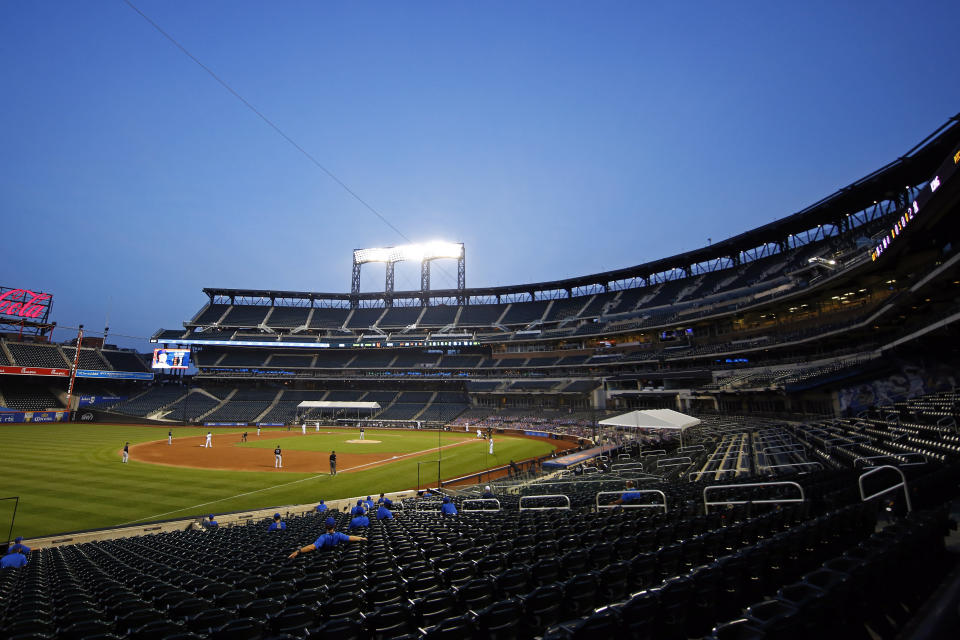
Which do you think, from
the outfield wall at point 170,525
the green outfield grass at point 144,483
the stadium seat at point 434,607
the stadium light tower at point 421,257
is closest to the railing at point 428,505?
the outfield wall at point 170,525

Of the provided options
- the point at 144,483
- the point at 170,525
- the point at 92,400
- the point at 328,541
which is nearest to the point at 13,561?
the point at 170,525

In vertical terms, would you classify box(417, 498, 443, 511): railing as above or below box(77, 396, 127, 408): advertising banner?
below

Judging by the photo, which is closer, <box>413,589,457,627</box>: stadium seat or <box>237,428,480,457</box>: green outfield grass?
<box>413,589,457,627</box>: stadium seat

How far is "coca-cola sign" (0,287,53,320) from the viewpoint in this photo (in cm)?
6425

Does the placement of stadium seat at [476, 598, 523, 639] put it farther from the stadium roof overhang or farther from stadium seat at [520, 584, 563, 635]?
the stadium roof overhang

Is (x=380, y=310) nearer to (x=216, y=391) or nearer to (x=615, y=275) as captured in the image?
(x=216, y=391)

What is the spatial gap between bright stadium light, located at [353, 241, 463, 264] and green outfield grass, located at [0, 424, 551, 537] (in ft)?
164

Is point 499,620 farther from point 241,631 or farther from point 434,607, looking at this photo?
point 241,631

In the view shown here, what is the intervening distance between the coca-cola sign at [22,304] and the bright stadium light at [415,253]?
50.3m

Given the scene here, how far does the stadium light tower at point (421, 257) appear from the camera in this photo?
8512cm

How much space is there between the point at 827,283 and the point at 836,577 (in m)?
40.8

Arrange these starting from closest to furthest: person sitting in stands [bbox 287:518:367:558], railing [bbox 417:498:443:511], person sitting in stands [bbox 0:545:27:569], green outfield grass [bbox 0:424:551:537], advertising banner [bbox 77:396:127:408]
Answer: person sitting in stands [bbox 287:518:367:558] < person sitting in stands [bbox 0:545:27:569] < railing [bbox 417:498:443:511] < green outfield grass [bbox 0:424:551:537] < advertising banner [bbox 77:396:127:408]

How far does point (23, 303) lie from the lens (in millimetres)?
65938

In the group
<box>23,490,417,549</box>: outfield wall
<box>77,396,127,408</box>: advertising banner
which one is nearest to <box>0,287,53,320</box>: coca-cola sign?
<box>77,396,127,408</box>: advertising banner
